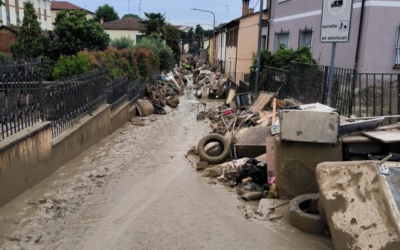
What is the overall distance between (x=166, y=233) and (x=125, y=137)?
687 centimetres

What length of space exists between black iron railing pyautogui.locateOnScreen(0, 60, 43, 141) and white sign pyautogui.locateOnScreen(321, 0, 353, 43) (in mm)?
4800

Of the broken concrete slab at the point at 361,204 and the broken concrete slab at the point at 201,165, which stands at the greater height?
the broken concrete slab at the point at 361,204

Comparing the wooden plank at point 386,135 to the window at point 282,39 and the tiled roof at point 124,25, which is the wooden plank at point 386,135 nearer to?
the window at point 282,39

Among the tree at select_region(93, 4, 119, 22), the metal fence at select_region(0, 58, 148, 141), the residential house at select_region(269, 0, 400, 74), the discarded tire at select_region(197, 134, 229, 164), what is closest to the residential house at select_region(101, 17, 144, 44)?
the tree at select_region(93, 4, 119, 22)

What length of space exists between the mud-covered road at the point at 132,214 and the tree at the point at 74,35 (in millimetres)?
12411

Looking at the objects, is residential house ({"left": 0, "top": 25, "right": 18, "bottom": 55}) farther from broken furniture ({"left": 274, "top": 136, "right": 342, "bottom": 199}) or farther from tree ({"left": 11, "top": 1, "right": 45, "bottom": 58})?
broken furniture ({"left": 274, "top": 136, "right": 342, "bottom": 199})

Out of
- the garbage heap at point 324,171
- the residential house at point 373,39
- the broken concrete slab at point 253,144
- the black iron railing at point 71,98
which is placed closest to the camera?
the garbage heap at point 324,171

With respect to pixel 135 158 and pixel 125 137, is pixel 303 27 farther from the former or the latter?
pixel 135 158

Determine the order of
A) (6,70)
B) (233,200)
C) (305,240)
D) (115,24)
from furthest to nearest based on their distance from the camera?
(115,24), (233,200), (6,70), (305,240)

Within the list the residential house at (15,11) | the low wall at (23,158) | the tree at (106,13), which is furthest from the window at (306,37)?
the tree at (106,13)

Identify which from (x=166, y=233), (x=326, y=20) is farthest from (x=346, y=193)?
(x=326, y=20)

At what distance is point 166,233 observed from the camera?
4.63 meters

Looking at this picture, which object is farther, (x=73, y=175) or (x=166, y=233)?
(x=73, y=175)

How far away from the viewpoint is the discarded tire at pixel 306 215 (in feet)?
15.0
